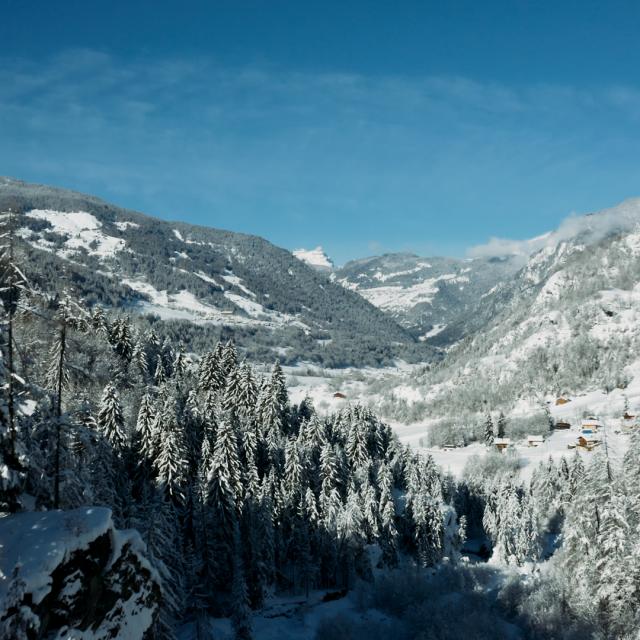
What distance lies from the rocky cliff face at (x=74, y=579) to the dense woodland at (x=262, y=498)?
0.32 m

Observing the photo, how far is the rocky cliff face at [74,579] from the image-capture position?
14578mm

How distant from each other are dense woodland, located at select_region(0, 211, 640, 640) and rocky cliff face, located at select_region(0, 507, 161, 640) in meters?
0.32

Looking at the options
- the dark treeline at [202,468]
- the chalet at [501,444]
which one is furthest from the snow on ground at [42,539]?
the chalet at [501,444]

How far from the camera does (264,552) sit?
58.6 meters

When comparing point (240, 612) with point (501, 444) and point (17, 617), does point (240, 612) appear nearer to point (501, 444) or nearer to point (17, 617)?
point (17, 617)

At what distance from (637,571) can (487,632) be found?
17.0 metres

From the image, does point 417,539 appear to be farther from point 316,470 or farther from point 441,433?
point 441,433

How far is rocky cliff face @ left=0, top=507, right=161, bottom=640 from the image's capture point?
14578 mm

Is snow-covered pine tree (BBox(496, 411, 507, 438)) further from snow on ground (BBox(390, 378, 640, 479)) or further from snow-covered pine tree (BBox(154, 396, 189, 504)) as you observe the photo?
snow-covered pine tree (BBox(154, 396, 189, 504))

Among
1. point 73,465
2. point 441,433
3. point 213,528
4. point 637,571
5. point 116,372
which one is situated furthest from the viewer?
point 441,433

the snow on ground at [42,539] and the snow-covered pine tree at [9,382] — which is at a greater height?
the snow-covered pine tree at [9,382]

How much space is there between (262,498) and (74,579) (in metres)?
45.6

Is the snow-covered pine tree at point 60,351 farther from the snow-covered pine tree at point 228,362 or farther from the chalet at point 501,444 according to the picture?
the chalet at point 501,444

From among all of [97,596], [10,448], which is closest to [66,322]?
[10,448]
